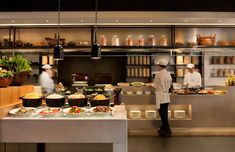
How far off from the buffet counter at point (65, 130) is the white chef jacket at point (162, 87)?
4.09 meters

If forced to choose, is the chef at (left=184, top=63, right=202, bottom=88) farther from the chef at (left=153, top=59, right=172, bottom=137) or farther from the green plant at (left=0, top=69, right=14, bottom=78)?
the green plant at (left=0, top=69, right=14, bottom=78)

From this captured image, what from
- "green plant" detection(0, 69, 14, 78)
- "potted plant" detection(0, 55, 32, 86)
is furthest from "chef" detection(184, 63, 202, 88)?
"green plant" detection(0, 69, 14, 78)

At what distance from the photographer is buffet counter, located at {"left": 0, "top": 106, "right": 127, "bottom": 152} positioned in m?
3.33

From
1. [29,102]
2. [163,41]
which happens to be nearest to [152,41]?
[163,41]

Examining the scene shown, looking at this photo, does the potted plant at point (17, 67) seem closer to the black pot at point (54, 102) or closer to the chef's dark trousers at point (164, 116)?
the black pot at point (54, 102)

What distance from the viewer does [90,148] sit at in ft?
19.8

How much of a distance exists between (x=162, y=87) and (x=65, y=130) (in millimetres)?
4409

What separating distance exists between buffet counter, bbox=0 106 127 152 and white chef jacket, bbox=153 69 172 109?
4.09 meters

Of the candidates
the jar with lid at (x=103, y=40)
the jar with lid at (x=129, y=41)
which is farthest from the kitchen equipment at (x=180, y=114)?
the jar with lid at (x=103, y=40)

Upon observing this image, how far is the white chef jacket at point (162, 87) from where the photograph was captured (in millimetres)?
7322

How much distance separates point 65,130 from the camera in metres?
3.34

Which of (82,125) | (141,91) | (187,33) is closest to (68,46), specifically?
(141,91)

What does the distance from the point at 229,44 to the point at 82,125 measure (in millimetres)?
7572

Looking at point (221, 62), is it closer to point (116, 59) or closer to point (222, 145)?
point (116, 59)
